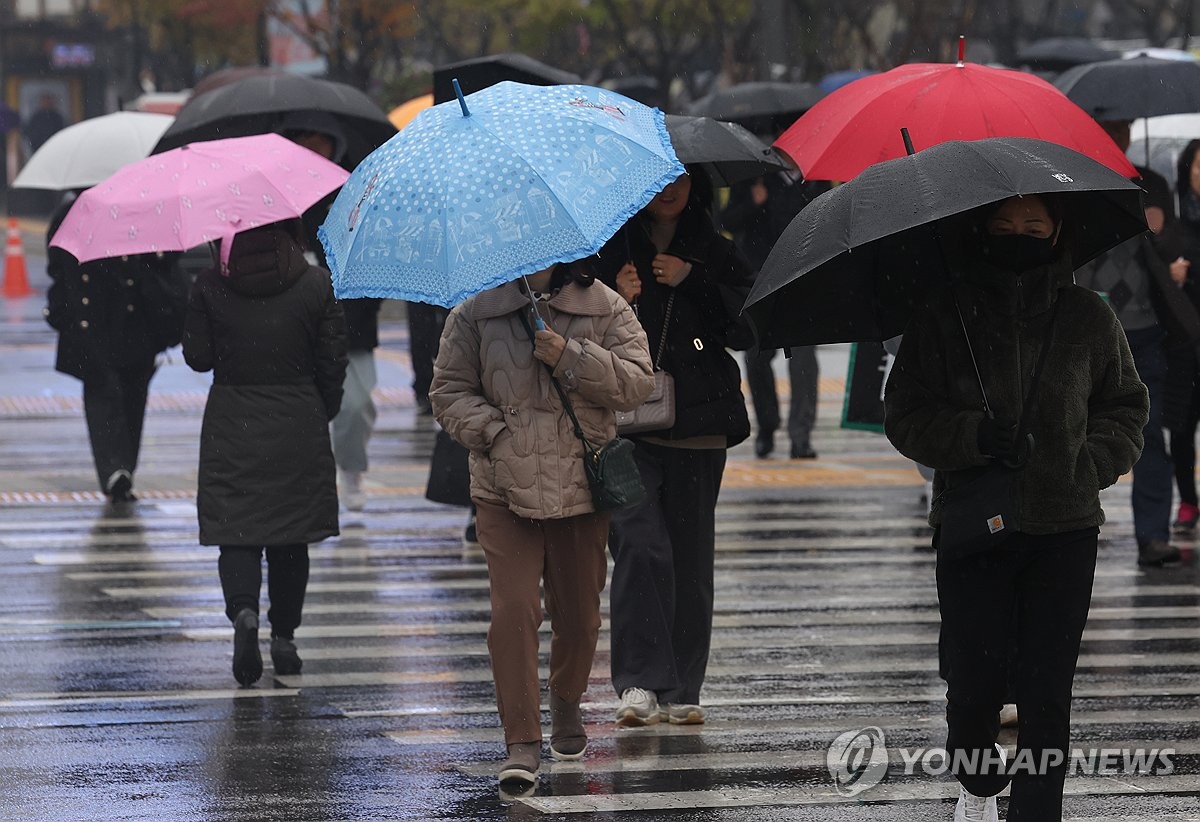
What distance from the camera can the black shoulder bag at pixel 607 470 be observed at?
651cm

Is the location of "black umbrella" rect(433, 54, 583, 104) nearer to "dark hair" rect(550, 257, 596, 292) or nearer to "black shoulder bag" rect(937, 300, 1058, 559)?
Answer: "dark hair" rect(550, 257, 596, 292)

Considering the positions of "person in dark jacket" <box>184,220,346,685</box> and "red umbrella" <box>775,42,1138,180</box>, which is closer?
"red umbrella" <box>775,42,1138,180</box>

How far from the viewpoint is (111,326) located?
41.6 feet

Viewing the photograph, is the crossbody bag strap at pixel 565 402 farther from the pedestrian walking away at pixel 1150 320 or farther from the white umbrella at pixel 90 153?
the white umbrella at pixel 90 153

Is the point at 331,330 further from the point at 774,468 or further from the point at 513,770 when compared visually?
the point at 774,468

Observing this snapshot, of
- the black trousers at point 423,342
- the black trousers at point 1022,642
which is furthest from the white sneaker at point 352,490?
the black trousers at point 1022,642

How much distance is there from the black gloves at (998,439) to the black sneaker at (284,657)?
3.68m

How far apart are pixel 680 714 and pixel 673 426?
98 centimetres

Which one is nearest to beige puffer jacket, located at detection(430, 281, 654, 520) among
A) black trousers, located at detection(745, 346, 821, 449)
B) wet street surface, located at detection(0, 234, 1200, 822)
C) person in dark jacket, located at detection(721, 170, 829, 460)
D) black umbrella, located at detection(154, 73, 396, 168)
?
wet street surface, located at detection(0, 234, 1200, 822)

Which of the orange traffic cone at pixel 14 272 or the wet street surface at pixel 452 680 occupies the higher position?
the wet street surface at pixel 452 680

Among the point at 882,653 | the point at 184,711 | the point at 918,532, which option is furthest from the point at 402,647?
the point at 918,532

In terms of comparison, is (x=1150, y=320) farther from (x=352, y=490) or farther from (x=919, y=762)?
(x=352, y=490)

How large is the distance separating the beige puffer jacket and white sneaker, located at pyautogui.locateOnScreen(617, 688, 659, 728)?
1035 mm

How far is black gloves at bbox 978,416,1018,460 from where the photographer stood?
539 cm
